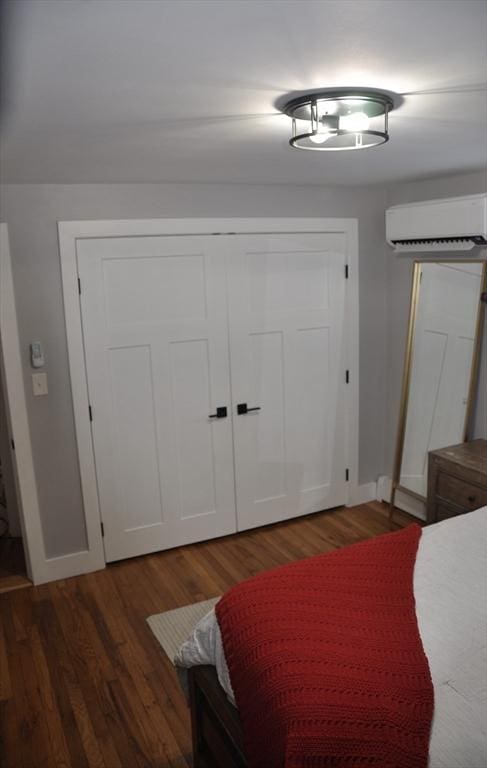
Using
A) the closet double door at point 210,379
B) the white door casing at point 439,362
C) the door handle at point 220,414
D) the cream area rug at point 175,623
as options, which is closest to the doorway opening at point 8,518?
Result: the closet double door at point 210,379

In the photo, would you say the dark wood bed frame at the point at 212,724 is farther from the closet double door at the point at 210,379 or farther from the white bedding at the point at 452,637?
the closet double door at the point at 210,379

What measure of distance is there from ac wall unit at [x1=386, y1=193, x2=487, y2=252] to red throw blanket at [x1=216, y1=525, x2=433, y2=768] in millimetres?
1984

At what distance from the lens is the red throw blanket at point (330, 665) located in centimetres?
157

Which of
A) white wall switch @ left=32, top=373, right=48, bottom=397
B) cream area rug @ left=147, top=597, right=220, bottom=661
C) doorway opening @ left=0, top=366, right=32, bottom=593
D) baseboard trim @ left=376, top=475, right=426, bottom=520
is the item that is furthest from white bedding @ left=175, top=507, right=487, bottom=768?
doorway opening @ left=0, top=366, right=32, bottom=593

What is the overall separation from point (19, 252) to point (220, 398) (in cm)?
148

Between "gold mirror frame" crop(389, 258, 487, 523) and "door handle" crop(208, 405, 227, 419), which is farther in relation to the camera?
"door handle" crop(208, 405, 227, 419)

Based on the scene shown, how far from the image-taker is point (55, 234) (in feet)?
10.8

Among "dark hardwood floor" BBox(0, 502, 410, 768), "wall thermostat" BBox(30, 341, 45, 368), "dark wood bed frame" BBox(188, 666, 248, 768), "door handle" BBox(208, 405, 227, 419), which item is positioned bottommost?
"dark hardwood floor" BBox(0, 502, 410, 768)

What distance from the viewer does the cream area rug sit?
299cm

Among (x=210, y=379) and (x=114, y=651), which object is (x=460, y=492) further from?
(x=114, y=651)

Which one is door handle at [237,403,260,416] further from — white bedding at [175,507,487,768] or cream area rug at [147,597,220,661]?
white bedding at [175,507,487,768]

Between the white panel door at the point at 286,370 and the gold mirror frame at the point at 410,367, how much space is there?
0.42 m

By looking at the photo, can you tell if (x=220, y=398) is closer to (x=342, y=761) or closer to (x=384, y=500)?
(x=384, y=500)

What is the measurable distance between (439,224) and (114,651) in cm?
294
